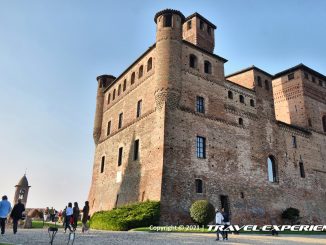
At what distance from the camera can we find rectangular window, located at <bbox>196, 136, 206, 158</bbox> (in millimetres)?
20672

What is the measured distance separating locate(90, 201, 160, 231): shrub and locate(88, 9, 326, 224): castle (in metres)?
0.73

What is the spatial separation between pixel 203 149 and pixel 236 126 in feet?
14.1

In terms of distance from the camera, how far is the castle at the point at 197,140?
19625mm

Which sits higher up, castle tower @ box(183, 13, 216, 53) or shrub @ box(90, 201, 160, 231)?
castle tower @ box(183, 13, 216, 53)

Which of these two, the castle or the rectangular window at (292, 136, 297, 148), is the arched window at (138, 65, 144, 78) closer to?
the castle

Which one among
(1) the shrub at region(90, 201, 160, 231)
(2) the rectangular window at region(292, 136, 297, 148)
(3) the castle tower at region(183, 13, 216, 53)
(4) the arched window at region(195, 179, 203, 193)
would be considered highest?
(3) the castle tower at region(183, 13, 216, 53)

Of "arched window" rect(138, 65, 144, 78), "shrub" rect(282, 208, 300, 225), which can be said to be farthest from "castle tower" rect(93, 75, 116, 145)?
"shrub" rect(282, 208, 300, 225)

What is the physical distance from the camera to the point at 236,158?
22562 mm

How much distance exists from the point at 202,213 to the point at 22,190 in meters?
37.4

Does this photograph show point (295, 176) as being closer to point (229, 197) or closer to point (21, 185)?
point (229, 197)

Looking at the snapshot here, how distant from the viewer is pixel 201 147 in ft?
69.0

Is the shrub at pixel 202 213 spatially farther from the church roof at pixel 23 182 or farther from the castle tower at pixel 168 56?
the church roof at pixel 23 182

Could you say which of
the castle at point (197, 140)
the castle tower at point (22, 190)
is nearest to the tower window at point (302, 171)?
the castle at point (197, 140)

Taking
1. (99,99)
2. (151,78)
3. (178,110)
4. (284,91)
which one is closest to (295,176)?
(284,91)
